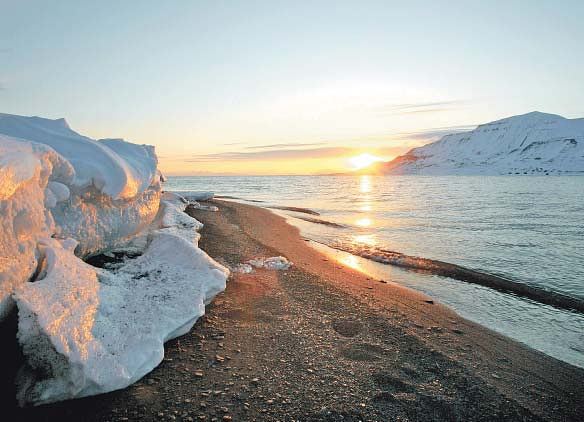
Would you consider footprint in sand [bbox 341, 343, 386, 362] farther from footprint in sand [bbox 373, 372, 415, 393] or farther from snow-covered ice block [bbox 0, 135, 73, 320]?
snow-covered ice block [bbox 0, 135, 73, 320]

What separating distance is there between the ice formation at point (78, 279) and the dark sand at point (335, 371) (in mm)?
241

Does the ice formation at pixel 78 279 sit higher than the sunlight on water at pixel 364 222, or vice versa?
the ice formation at pixel 78 279

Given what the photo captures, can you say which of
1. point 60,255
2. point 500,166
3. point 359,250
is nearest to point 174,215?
point 359,250

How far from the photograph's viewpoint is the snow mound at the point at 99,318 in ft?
9.92

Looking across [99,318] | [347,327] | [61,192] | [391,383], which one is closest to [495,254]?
[347,327]

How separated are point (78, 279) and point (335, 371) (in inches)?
120

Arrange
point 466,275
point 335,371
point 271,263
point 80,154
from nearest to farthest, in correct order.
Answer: point 335,371 → point 80,154 → point 271,263 → point 466,275

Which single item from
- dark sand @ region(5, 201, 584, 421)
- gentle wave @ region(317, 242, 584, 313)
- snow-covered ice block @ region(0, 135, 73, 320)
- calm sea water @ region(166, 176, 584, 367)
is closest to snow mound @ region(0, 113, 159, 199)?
snow-covered ice block @ region(0, 135, 73, 320)

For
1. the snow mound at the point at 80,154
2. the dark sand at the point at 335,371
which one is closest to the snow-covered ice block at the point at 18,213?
the dark sand at the point at 335,371

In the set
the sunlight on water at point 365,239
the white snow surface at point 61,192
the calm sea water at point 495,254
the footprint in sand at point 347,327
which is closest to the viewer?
the white snow surface at point 61,192

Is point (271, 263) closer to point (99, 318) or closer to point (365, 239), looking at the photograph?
point (99, 318)

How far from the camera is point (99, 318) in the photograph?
3717 millimetres

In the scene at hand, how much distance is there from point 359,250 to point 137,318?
9.12 m

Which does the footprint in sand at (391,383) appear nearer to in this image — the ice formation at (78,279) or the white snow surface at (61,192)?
the ice formation at (78,279)
